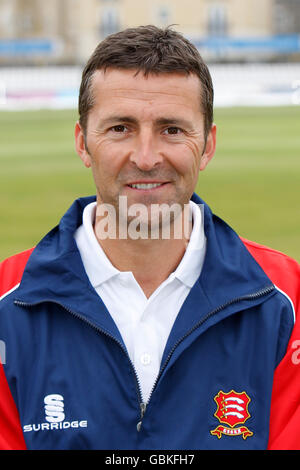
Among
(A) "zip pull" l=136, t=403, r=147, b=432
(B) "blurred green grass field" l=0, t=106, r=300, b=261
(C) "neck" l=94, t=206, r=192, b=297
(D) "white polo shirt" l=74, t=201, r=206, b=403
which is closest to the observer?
(A) "zip pull" l=136, t=403, r=147, b=432

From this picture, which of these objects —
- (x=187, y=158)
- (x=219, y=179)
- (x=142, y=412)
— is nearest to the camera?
(x=142, y=412)

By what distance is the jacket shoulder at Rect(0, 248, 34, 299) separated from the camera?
92.6 inches

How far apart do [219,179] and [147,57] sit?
905 cm

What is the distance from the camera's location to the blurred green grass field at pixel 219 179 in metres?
8.11

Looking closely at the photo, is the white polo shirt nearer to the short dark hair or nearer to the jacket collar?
the jacket collar

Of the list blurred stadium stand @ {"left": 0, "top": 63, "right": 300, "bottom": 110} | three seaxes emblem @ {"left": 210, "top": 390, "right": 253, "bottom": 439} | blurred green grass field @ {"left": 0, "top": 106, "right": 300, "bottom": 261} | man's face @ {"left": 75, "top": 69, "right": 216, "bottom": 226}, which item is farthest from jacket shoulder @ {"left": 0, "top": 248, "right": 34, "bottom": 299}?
blurred stadium stand @ {"left": 0, "top": 63, "right": 300, "bottom": 110}

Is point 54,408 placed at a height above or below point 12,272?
below

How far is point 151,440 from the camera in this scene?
2.22 metres

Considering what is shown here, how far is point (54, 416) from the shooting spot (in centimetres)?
225

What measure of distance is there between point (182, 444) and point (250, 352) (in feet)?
1.06

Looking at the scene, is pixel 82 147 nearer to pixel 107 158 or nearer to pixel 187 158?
pixel 107 158

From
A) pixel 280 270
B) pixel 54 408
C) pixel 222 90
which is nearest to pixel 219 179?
pixel 280 270

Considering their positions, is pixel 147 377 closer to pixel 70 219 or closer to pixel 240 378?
pixel 240 378

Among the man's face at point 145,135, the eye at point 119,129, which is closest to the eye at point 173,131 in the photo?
the man's face at point 145,135
